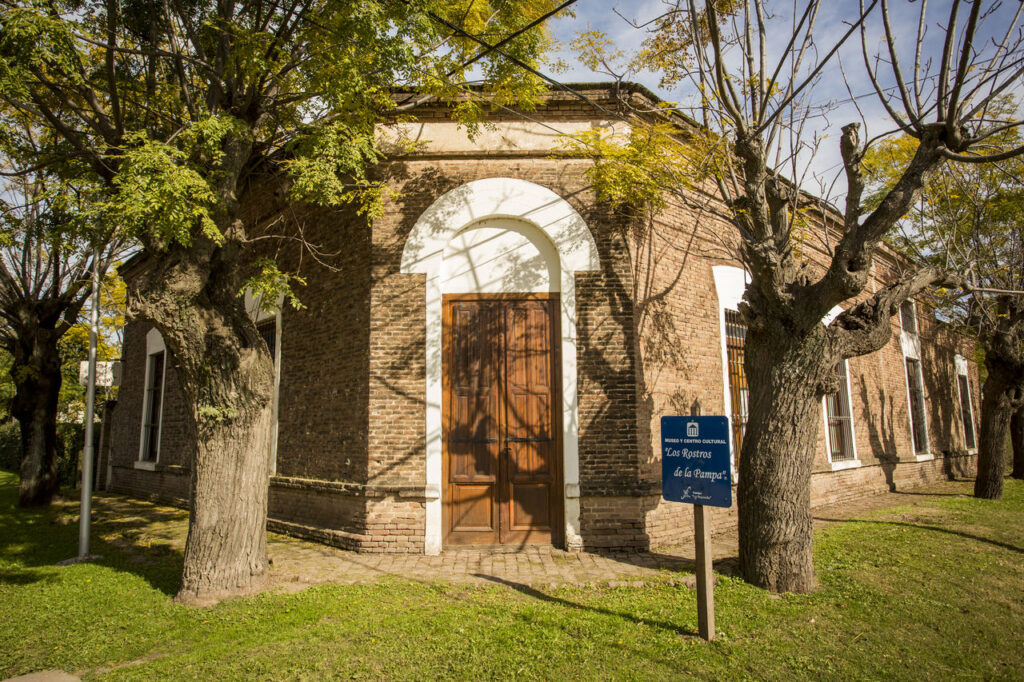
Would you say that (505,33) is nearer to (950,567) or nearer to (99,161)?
(99,161)

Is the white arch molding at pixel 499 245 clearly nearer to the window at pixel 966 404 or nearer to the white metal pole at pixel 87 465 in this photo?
the white metal pole at pixel 87 465

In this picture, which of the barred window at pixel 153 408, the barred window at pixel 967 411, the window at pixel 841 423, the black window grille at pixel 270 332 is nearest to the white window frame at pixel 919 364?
the window at pixel 841 423

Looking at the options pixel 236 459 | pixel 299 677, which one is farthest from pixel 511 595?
pixel 236 459

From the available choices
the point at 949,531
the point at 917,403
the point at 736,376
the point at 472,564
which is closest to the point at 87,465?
the point at 472,564

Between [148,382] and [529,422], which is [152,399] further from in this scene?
[529,422]

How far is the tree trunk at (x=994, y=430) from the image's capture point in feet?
41.8

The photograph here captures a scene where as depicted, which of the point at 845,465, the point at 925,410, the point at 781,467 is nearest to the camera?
the point at 781,467

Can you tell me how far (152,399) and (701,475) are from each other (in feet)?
48.0

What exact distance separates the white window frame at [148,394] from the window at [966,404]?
23.1 meters

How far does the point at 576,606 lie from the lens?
18.7 feet

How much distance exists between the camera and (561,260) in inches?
333

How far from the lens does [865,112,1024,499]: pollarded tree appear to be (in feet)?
35.6

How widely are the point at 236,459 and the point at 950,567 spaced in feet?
27.1

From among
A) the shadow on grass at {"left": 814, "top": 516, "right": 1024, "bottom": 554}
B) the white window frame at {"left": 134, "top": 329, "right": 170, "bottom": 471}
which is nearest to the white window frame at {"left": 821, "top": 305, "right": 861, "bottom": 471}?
the shadow on grass at {"left": 814, "top": 516, "right": 1024, "bottom": 554}
